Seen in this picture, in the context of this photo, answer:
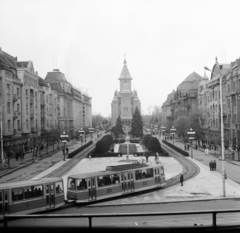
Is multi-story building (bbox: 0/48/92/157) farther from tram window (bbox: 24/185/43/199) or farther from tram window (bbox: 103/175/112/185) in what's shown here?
tram window (bbox: 24/185/43/199)

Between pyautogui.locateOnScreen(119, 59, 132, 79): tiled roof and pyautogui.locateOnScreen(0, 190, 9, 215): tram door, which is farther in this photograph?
pyautogui.locateOnScreen(119, 59, 132, 79): tiled roof

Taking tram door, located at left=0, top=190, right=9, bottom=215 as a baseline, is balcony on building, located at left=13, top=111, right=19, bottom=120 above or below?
above

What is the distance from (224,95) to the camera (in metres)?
62.2

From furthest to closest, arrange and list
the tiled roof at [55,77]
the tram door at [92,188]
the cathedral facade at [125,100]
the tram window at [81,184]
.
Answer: the cathedral facade at [125,100] → the tiled roof at [55,77] → the tram door at [92,188] → the tram window at [81,184]

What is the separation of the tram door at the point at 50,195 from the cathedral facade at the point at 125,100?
417 feet

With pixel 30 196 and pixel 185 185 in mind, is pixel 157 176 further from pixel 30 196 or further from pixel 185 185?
pixel 30 196

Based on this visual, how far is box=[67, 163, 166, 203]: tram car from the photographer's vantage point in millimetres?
19625

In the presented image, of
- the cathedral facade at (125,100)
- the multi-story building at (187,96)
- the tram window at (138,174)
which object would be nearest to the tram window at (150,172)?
the tram window at (138,174)

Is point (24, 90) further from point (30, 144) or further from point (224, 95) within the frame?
point (224, 95)

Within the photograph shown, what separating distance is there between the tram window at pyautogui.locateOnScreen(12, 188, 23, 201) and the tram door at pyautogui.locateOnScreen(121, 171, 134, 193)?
7.26 meters

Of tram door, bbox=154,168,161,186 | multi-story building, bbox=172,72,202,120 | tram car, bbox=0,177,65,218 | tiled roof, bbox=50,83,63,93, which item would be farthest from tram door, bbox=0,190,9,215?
tiled roof, bbox=50,83,63,93

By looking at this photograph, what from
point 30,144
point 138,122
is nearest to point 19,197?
point 30,144

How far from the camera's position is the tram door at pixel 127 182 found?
22.0 metres

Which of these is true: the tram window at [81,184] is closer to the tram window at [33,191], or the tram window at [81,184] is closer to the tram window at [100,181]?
the tram window at [100,181]
